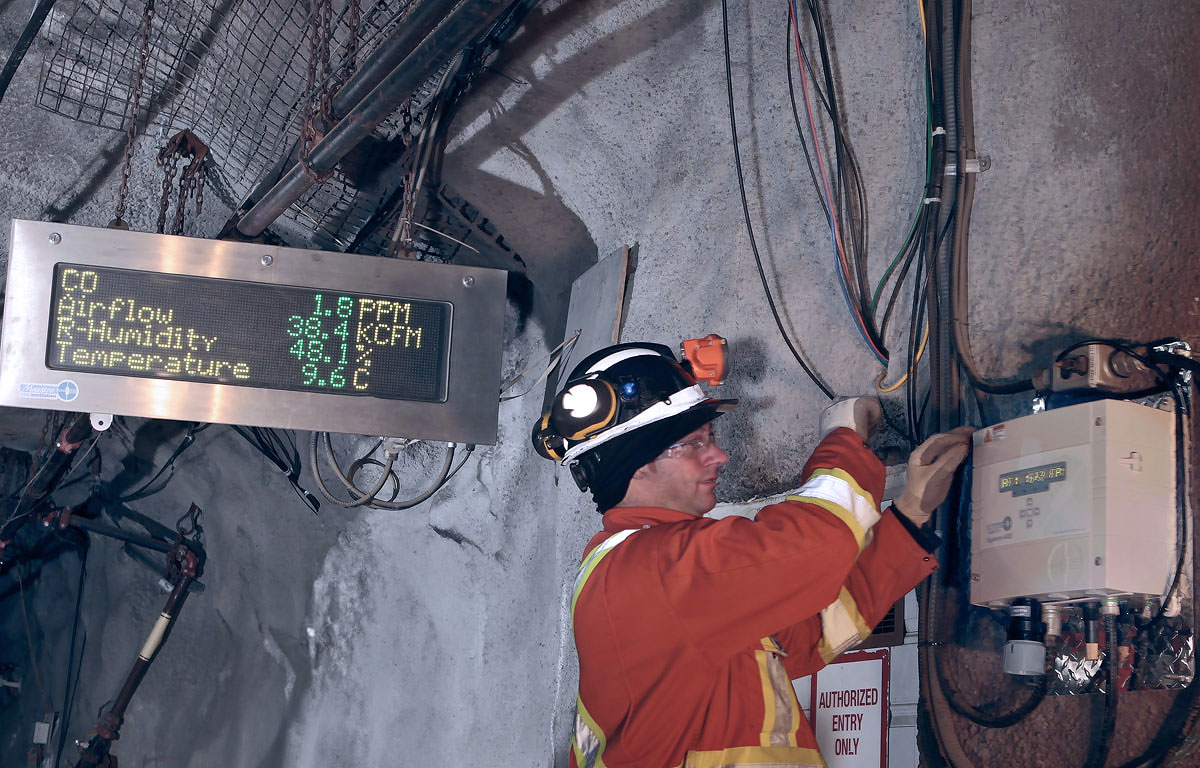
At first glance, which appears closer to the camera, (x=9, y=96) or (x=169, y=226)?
(x=9, y=96)

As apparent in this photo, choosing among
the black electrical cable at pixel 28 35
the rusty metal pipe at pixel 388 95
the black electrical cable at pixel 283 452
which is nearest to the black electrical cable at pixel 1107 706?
the rusty metal pipe at pixel 388 95

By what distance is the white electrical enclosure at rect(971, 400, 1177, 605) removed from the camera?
1.65 m

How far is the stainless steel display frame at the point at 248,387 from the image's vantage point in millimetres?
2617

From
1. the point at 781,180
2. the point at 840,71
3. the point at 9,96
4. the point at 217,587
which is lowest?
the point at 217,587

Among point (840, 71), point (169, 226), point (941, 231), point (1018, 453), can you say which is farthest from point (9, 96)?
point (1018, 453)

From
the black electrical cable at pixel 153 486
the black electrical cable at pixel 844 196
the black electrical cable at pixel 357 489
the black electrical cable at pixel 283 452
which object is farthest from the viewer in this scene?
the black electrical cable at pixel 153 486

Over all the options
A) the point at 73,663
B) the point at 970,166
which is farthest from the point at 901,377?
the point at 73,663

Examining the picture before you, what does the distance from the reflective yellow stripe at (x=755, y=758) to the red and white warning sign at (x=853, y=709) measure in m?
0.34

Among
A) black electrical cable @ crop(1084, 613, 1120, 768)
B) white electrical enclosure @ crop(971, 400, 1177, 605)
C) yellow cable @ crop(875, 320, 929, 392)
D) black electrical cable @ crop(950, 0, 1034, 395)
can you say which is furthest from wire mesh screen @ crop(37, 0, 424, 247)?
black electrical cable @ crop(1084, 613, 1120, 768)

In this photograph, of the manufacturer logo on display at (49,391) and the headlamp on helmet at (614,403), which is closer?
the headlamp on helmet at (614,403)

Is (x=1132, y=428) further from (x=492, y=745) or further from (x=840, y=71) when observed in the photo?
(x=492, y=745)

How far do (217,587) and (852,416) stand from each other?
5.01 metres

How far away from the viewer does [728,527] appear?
175cm

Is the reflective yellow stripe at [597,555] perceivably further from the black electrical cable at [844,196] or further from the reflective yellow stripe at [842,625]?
the black electrical cable at [844,196]
